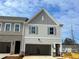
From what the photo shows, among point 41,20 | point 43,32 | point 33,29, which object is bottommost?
point 43,32

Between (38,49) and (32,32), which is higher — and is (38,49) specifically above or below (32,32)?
below

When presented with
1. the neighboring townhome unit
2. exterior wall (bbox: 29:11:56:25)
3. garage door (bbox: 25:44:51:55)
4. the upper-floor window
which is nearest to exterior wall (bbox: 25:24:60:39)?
the upper-floor window

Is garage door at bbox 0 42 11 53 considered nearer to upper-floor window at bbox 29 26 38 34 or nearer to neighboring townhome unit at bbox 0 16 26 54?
neighboring townhome unit at bbox 0 16 26 54

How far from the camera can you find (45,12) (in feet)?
119

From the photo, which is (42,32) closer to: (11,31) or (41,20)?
(41,20)

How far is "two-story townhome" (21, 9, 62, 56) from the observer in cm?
3522

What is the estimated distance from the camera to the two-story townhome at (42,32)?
3522 centimetres

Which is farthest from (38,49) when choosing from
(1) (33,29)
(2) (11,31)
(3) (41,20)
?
(2) (11,31)

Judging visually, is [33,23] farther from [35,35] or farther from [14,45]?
[14,45]

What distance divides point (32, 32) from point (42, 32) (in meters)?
1.92

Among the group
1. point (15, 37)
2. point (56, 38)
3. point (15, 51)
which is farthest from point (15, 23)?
point (56, 38)

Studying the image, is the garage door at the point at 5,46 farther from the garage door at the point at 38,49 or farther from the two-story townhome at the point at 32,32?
the garage door at the point at 38,49

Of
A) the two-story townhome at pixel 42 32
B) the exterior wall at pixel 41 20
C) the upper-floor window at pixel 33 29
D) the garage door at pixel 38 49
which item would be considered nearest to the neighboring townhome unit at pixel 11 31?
the two-story townhome at pixel 42 32

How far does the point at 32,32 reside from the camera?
116ft
